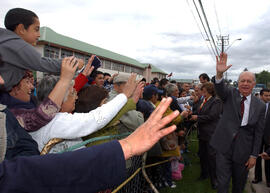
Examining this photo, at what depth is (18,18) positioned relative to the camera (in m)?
1.97

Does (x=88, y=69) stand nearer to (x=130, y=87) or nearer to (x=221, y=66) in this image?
(x=130, y=87)

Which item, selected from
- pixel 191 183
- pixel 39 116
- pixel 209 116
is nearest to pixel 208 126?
pixel 209 116

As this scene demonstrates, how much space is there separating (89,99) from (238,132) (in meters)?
2.34

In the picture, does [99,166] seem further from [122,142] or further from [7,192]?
[7,192]

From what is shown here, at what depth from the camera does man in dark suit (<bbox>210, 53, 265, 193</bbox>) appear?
2.98 meters

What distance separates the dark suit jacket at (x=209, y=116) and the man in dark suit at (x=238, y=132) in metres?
1.09

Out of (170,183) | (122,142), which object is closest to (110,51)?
(170,183)

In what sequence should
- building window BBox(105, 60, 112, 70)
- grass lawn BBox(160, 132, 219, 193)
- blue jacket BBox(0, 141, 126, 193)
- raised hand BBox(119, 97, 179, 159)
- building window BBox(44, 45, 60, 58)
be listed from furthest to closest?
building window BBox(105, 60, 112, 70), building window BBox(44, 45, 60, 58), grass lawn BBox(160, 132, 219, 193), raised hand BBox(119, 97, 179, 159), blue jacket BBox(0, 141, 126, 193)

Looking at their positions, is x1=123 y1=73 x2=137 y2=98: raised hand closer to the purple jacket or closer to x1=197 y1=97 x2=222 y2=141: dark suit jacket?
the purple jacket

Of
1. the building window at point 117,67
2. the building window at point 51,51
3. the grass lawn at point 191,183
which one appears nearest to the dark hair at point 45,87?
the grass lawn at point 191,183

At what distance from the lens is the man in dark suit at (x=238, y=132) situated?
2979 mm

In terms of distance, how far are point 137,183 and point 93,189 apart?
1.44 metres

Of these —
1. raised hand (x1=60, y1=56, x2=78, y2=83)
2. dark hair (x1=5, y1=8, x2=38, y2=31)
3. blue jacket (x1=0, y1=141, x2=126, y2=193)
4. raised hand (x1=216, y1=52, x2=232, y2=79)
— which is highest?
dark hair (x1=5, y1=8, x2=38, y2=31)

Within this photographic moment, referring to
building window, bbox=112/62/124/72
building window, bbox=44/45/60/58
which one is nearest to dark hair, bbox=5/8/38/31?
building window, bbox=44/45/60/58
